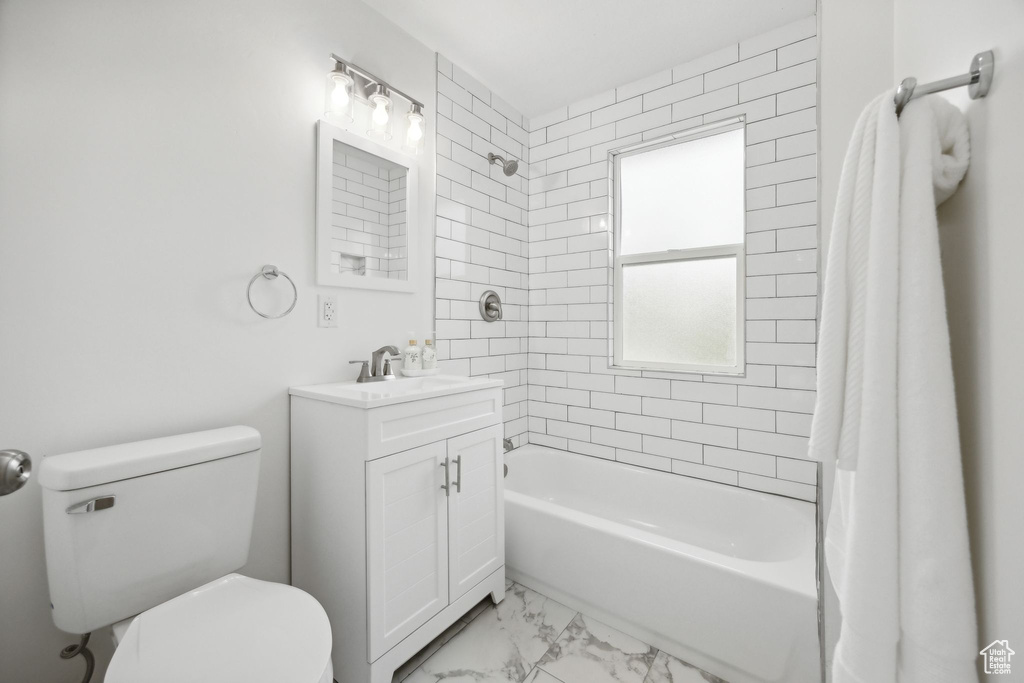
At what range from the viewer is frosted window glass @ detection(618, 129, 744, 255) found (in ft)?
7.41

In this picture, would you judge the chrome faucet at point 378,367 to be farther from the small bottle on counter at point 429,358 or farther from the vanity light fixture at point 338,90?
the vanity light fixture at point 338,90

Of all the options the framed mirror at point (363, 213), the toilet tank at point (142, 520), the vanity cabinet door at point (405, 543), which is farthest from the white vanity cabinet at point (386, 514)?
the framed mirror at point (363, 213)

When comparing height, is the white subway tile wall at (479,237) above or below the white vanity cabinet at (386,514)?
above

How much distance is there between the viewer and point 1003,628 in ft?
1.63

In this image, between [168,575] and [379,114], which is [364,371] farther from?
[379,114]

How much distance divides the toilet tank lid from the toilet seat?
0.35m

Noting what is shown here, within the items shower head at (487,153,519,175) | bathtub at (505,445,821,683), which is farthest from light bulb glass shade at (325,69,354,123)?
bathtub at (505,445,821,683)

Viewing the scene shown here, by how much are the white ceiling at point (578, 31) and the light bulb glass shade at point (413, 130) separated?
17.2 inches

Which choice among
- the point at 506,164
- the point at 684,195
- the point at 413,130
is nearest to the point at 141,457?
the point at 413,130

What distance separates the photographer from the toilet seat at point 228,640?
2.85ft

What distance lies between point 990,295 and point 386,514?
58.3 inches

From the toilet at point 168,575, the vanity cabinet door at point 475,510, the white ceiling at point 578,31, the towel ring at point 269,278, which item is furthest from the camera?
the white ceiling at point 578,31

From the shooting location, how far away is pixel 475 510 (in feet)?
5.67

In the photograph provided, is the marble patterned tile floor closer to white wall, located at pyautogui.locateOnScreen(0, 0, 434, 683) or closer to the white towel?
white wall, located at pyautogui.locateOnScreen(0, 0, 434, 683)
